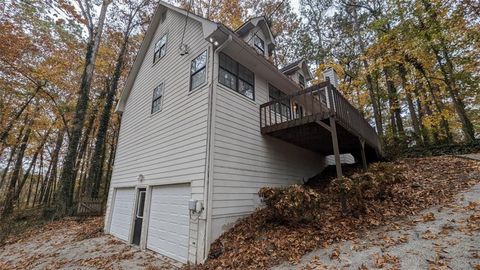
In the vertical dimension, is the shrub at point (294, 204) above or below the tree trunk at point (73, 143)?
below

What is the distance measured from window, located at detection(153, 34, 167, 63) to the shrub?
7.70 meters

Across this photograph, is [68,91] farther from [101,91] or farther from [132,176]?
[132,176]

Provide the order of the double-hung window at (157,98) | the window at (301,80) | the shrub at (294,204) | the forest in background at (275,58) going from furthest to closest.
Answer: the window at (301,80) < the forest in background at (275,58) < the double-hung window at (157,98) < the shrub at (294,204)

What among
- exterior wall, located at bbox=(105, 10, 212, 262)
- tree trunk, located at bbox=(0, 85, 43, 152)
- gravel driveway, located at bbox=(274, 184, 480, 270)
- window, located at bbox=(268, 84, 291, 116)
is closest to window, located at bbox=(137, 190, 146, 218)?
exterior wall, located at bbox=(105, 10, 212, 262)

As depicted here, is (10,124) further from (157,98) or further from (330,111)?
(330,111)

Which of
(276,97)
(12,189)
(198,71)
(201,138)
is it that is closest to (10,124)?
(12,189)

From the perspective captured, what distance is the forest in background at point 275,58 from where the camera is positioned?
41.2 ft

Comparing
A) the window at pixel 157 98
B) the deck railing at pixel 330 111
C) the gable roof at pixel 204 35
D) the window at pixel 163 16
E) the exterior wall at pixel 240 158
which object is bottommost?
the exterior wall at pixel 240 158

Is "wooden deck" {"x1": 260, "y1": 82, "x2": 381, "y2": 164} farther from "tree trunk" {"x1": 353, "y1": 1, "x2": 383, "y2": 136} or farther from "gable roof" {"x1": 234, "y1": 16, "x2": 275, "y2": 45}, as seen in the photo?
"tree trunk" {"x1": 353, "y1": 1, "x2": 383, "y2": 136}

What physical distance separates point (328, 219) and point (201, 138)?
413 cm

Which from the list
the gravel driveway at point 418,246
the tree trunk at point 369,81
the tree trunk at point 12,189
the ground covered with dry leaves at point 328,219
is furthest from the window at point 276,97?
the tree trunk at point 12,189

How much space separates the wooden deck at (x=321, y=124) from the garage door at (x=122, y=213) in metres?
6.17

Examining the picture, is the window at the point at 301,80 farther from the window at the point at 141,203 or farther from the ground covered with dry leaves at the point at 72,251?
the ground covered with dry leaves at the point at 72,251

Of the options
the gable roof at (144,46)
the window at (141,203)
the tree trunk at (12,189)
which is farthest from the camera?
the tree trunk at (12,189)
